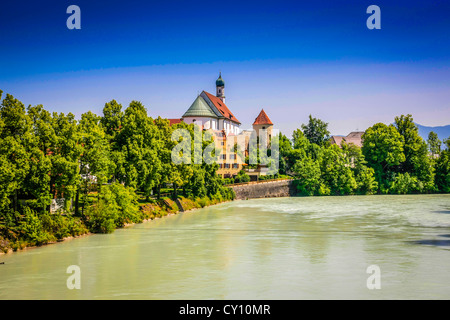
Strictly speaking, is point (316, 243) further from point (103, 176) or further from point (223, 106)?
point (223, 106)

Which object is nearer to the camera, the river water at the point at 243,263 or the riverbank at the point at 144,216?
the river water at the point at 243,263

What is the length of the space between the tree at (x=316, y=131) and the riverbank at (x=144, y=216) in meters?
56.2

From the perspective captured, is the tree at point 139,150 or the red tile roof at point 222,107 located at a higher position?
the red tile roof at point 222,107

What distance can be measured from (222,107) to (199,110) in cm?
1429

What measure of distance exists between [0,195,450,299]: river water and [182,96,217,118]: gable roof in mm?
73418

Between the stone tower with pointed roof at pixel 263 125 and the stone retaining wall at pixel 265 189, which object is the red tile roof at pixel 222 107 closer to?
the stone tower with pointed roof at pixel 263 125

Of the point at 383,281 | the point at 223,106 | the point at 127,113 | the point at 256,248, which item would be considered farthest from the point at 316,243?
the point at 223,106

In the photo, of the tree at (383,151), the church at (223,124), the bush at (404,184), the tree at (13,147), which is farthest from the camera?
the church at (223,124)

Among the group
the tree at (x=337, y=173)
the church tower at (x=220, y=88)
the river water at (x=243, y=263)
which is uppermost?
the church tower at (x=220, y=88)

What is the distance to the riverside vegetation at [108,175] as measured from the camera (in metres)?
33.1

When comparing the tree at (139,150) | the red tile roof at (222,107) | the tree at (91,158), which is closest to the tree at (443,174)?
Result: the red tile roof at (222,107)

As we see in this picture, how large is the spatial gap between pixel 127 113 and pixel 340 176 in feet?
176

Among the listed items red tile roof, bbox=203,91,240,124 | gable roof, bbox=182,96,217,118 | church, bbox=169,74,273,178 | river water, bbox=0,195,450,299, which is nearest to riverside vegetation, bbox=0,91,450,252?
river water, bbox=0,195,450,299

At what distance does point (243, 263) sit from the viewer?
28.1 metres
